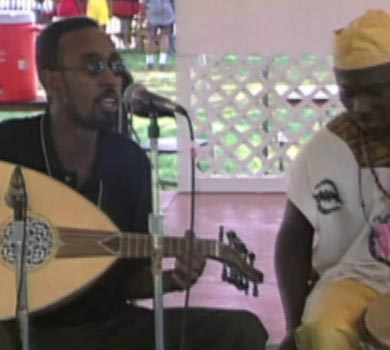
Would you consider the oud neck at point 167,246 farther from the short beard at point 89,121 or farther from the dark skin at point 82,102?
the short beard at point 89,121

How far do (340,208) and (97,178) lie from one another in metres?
0.52

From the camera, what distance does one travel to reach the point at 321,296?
7.23 feet

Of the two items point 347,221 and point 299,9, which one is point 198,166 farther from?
point 347,221

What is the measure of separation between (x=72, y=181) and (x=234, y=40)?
2.89 m

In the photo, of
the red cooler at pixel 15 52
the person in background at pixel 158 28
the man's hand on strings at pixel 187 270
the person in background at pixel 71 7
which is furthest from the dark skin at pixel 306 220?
the person in background at pixel 158 28

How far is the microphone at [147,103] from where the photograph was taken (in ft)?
6.30

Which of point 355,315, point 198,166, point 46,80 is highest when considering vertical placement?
point 46,80

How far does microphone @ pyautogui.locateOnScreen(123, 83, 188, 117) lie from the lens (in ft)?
6.30

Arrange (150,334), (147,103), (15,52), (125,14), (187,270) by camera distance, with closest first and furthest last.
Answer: (147,103), (187,270), (150,334), (15,52), (125,14)

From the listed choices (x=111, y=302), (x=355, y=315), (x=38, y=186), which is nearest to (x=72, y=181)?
(x=38, y=186)

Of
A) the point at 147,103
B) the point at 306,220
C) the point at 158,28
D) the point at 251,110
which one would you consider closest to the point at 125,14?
the point at 158,28

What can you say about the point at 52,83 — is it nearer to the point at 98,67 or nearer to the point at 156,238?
the point at 98,67

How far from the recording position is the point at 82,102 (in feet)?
7.53

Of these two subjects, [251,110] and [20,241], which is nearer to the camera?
[20,241]
